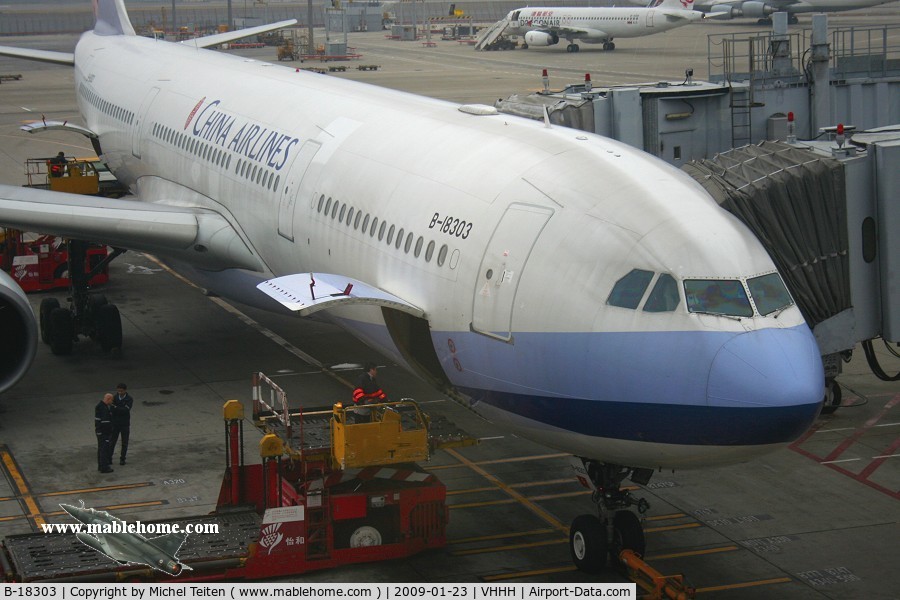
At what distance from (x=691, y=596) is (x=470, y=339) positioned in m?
4.19

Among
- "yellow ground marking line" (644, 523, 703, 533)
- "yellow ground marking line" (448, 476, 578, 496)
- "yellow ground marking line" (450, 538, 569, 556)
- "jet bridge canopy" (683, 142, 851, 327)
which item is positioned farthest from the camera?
"yellow ground marking line" (448, 476, 578, 496)

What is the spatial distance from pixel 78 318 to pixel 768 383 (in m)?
19.9

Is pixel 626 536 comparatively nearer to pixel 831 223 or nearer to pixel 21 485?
pixel 831 223

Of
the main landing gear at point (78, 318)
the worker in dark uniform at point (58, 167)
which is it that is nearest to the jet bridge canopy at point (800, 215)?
the main landing gear at point (78, 318)

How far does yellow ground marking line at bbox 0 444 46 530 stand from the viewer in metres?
19.0

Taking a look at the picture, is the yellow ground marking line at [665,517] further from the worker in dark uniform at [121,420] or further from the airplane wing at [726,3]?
the airplane wing at [726,3]

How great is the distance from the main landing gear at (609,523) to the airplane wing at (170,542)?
5.32 metres

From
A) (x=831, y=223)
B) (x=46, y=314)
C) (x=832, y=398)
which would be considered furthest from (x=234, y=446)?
(x=46, y=314)

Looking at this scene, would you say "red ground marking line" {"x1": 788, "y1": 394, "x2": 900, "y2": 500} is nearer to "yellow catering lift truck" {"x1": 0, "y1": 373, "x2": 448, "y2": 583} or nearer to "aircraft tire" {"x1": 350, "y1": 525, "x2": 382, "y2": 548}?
"yellow catering lift truck" {"x1": 0, "y1": 373, "x2": 448, "y2": 583}

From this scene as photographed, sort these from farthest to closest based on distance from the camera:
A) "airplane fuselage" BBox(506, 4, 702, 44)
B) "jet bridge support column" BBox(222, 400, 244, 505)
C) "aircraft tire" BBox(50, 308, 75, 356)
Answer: "airplane fuselage" BBox(506, 4, 702, 44) < "aircraft tire" BBox(50, 308, 75, 356) < "jet bridge support column" BBox(222, 400, 244, 505)

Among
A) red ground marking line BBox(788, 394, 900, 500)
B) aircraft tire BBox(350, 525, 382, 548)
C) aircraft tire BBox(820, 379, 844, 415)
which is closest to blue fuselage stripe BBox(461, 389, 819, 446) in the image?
aircraft tire BBox(350, 525, 382, 548)

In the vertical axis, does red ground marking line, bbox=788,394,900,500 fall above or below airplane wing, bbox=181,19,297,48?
below

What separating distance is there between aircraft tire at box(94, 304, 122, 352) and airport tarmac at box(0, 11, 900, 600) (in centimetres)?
36

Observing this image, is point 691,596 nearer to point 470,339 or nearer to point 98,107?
point 470,339
